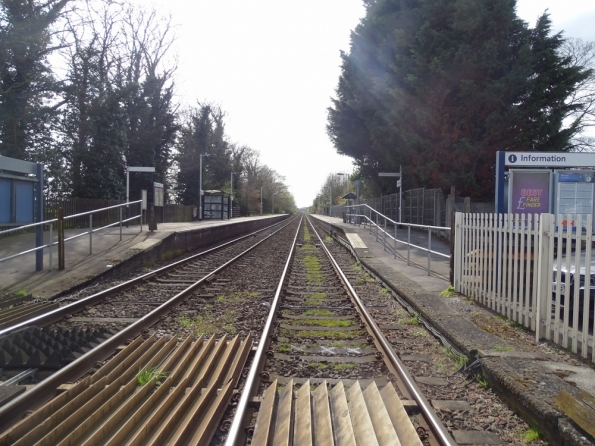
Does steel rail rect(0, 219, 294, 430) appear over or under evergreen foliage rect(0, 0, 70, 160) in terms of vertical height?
under

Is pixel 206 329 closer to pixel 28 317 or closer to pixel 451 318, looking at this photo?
pixel 28 317

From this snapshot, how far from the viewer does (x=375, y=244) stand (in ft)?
59.5

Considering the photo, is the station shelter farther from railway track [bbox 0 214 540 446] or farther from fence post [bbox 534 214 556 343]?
fence post [bbox 534 214 556 343]

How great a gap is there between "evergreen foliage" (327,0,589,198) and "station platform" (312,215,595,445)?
1277 cm

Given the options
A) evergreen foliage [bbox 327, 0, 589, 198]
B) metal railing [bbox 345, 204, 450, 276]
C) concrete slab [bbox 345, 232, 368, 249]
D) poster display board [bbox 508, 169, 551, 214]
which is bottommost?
concrete slab [bbox 345, 232, 368, 249]

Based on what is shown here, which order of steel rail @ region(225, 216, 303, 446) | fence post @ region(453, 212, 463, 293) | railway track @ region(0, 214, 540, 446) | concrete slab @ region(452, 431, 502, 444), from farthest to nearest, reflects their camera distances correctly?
fence post @ region(453, 212, 463, 293) → concrete slab @ region(452, 431, 502, 444) → railway track @ region(0, 214, 540, 446) → steel rail @ region(225, 216, 303, 446)

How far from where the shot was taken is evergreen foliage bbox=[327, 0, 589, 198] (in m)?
18.7

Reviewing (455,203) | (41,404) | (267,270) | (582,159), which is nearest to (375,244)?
(455,203)

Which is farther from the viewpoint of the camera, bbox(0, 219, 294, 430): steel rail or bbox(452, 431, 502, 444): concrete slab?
bbox(0, 219, 294, 430): steel rail

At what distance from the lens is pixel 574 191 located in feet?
32.4

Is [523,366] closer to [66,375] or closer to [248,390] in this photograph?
[248,390]

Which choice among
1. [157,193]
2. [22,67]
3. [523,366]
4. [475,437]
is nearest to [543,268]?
[523,366]

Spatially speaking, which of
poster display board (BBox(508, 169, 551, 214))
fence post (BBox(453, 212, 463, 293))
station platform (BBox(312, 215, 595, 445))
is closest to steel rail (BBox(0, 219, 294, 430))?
station platform (BBox(312, 215, 595, 445))

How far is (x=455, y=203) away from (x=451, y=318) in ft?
48.0
